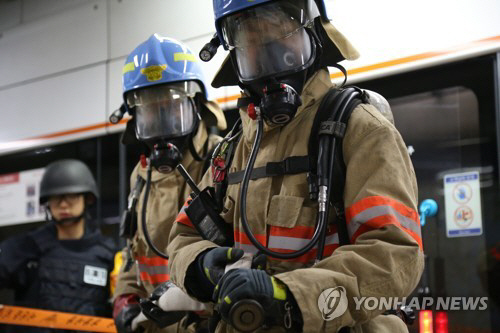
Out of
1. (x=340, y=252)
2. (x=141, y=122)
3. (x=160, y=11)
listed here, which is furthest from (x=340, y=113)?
(x=160, y=11)

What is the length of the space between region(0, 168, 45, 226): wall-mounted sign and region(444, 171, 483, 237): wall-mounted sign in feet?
9.91

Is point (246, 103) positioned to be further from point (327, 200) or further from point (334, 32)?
point (327, 200)

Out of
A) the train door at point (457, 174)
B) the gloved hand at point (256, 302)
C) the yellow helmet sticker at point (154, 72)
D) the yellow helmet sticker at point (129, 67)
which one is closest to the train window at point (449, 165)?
the train door at point (457, 174)

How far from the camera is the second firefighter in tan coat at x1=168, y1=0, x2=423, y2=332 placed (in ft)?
5.18

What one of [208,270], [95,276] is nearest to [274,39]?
[208,270]

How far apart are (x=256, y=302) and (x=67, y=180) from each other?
3.30m

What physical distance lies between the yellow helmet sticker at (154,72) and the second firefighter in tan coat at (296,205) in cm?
101

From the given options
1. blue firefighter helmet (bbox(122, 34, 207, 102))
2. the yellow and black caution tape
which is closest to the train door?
blue firefighter helmet (bbox(122, 34, 207, 102))

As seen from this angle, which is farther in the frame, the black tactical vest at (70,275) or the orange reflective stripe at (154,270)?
the black tactical vest at (70,275)

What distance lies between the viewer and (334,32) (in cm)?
204

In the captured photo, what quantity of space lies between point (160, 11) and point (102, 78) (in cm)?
63

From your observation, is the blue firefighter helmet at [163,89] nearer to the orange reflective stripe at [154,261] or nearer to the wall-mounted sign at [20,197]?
the orange reflective stripe at [154,261]

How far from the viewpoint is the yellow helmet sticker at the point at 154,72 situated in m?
3.14

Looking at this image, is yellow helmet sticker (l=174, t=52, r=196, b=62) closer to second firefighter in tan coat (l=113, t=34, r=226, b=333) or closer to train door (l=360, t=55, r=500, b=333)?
second firefighter in tan coat (l=113, t=34, r=226, b=333)
